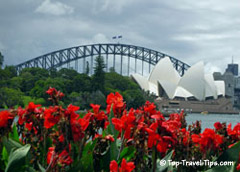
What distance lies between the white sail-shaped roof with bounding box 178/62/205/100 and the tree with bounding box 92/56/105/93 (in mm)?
19297

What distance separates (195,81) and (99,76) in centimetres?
2167

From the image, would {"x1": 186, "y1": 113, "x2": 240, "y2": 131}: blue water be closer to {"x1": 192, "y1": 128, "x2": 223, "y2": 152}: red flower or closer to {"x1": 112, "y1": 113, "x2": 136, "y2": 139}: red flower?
{"x1": 192, "y1": 128, "x2": 223, "y2": 152}: red flower

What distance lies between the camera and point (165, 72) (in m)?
82.9

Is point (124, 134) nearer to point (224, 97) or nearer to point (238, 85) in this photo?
point (224, 97)

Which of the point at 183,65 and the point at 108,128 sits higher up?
the point at 183,65

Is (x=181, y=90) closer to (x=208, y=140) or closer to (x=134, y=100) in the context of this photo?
(x=134, y=100)

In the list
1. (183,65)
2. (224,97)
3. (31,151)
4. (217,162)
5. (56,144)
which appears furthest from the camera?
(183,65)

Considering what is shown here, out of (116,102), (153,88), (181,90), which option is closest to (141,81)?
(153,88)

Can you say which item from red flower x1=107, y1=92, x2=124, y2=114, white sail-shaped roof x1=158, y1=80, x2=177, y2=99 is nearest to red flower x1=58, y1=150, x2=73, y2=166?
red flower x1=107, y1=92, x2=124, y2=114

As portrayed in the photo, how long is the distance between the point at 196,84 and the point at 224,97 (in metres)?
13.6

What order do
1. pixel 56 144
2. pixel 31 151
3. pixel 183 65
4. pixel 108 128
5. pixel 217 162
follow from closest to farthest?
pixel 56 144
pixel 217 162
pixel 31 151
pixel 108 128
pixel 183 65

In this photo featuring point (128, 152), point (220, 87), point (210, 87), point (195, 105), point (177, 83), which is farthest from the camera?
point (220, 87)

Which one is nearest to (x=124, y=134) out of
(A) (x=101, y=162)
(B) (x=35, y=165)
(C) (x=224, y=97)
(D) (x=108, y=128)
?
(A) (x=101, y=162)

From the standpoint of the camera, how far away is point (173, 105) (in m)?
82.6
